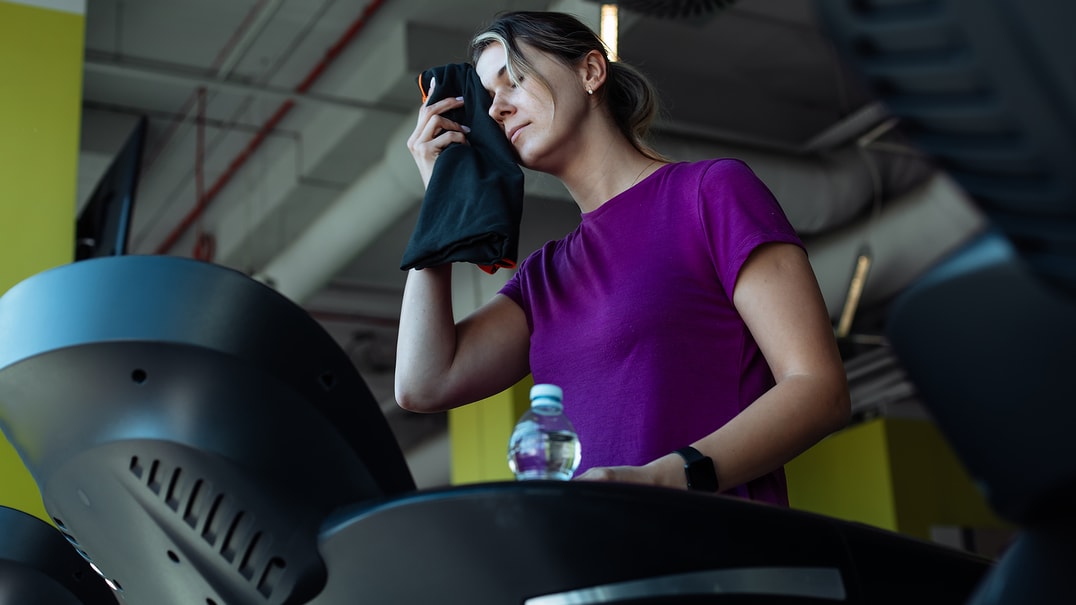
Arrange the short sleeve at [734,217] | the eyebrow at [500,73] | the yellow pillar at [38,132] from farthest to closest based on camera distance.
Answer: the yellow pillar at [38,132]
the eyebrow at [500,73]
the short sleeve at [734,217]

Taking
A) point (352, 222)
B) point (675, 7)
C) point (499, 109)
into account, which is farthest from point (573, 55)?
point (352, 222)

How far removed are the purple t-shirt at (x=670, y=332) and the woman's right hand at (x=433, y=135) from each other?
20cm

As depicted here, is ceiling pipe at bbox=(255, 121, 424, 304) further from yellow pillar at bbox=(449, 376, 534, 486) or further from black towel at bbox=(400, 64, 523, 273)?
black towel at bbox=(400, 64, 523, 273)

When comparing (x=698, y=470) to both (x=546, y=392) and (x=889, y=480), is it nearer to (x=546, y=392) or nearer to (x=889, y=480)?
(x=546, y=392)

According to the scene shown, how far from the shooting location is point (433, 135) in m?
1.36

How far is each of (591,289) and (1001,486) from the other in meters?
0.89

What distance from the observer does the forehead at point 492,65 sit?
4.72 feet

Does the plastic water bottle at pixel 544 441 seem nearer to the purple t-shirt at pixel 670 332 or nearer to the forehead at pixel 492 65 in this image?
the purple t-shirt at pixel 670 332

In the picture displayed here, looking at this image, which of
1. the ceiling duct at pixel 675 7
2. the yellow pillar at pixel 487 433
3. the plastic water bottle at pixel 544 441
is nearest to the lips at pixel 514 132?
the plastic water bottle at pixel 544 441

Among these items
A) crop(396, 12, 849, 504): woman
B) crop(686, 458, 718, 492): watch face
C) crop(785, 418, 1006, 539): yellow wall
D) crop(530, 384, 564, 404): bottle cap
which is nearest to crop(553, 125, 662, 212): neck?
crop(396, 12, 849, 504): woman

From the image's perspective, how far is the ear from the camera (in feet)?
4.87

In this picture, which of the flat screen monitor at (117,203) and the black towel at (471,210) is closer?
the black towel at (471,210)

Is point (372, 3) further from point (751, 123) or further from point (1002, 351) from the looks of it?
point (1002, 351)

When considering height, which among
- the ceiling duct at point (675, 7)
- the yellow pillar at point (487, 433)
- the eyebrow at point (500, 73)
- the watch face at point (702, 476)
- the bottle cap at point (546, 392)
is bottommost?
the yellow pillar at point (487, 433)
